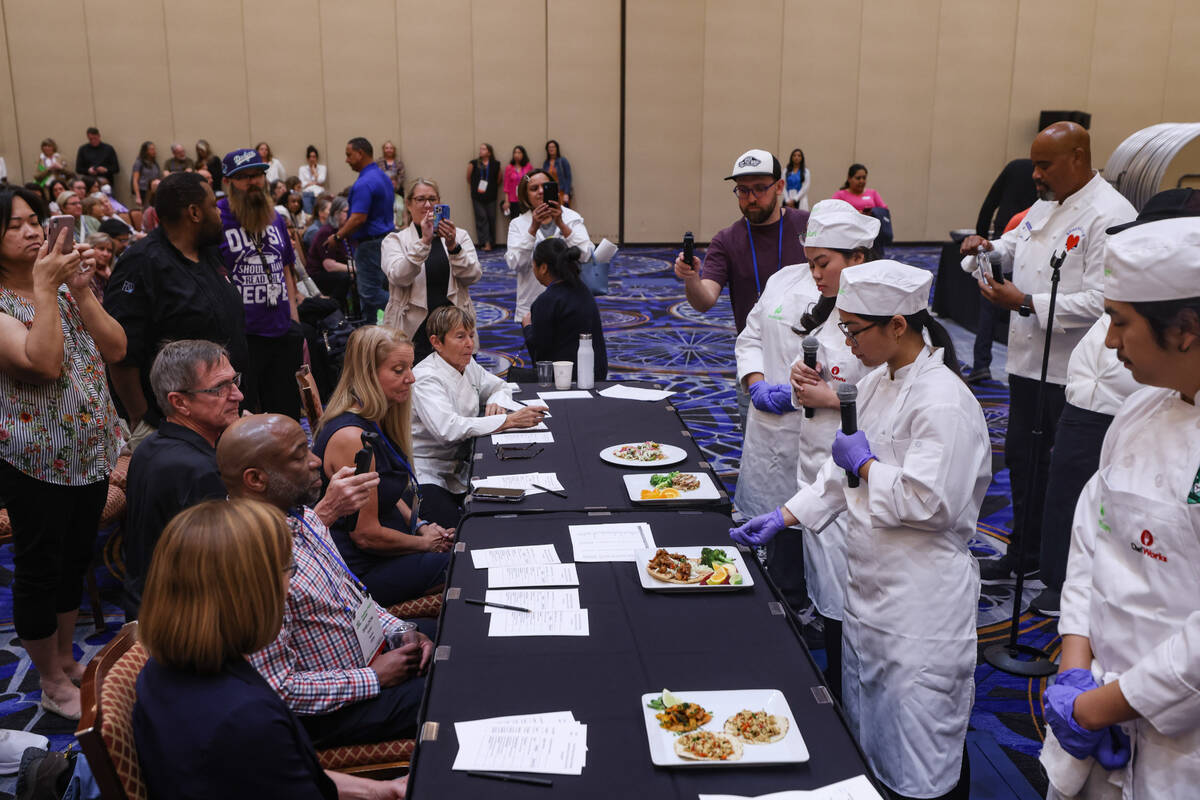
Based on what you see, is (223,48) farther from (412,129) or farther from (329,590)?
(329,590)

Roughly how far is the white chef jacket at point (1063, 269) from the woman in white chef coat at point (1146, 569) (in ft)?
6.70

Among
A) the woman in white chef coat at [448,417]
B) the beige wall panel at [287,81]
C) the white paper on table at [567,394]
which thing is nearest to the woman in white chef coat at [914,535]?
the woman in white chef coat at [448,417]

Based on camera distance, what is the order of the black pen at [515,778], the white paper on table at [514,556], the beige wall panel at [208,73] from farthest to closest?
the beige wall panel at [208,73] → the white paper on table at [514,556] → the black pen at [515,778]

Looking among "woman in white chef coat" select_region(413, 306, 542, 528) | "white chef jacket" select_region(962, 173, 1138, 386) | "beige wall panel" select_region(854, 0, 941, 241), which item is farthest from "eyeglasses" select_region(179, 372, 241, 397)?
"beige wall panel" select_region(854, 0, 941, 241)

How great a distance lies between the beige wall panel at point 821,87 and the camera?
1631cm

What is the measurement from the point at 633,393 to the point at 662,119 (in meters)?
12.7

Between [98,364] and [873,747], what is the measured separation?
9.30 feet

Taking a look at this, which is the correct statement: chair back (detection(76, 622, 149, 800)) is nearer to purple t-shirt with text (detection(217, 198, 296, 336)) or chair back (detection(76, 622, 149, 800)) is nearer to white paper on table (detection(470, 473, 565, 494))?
white paper on table (detection(470, 473, 565, 494))

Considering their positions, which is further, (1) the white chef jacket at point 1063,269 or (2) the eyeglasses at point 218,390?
(1) the white chef jacket at point 1063,269

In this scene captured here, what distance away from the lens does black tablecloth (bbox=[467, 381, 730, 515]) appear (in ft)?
10.7

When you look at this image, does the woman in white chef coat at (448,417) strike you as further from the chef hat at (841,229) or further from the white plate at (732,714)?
the white plate at (732,714)

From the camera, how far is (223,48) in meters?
15.7

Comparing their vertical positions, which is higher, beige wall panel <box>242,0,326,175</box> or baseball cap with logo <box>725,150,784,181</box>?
beige wall panel <box>242,0,326,175</box>

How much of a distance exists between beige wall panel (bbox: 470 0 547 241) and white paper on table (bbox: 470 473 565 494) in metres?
13.7
